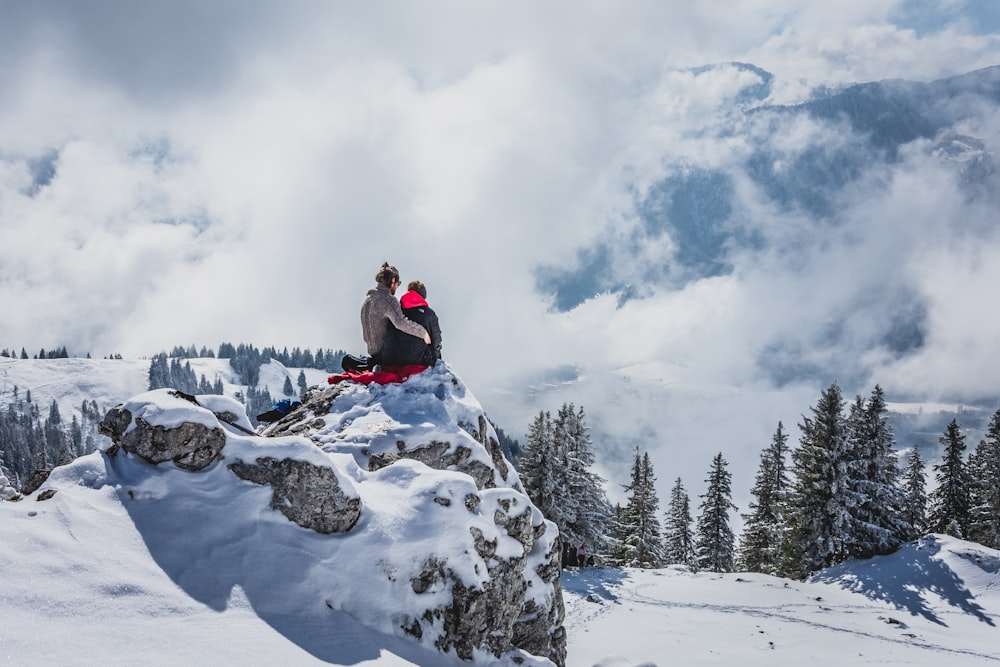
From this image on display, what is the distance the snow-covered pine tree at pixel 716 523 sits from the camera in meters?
45.1

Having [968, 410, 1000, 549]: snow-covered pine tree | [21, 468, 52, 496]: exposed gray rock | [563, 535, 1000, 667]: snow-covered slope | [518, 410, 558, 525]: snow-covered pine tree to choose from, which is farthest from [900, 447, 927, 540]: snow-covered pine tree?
[21, 468, 52, 496]: exposed gray rock

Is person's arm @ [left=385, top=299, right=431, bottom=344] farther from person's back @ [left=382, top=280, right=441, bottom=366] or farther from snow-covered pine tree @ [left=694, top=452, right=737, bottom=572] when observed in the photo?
snow-covered pine tree @ [left=694, top=452, right=737, bottom=572]

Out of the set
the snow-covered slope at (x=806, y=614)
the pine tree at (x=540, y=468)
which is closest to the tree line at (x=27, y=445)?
the pine tree at (x=540, y=468)

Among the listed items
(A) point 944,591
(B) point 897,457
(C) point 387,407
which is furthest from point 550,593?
(B) point 897,457

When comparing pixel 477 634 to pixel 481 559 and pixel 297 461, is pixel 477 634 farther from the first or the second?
pixel 297 461

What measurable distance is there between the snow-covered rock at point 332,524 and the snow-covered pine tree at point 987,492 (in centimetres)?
3787

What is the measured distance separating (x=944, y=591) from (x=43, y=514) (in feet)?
97.4

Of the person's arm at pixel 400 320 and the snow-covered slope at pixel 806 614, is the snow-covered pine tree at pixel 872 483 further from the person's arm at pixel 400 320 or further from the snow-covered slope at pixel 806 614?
the person's arm at pixel 400 320

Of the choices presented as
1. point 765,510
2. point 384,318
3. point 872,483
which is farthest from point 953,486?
point 384,318

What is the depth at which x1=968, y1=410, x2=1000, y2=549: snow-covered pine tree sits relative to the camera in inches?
1329

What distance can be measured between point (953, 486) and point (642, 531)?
21.3m

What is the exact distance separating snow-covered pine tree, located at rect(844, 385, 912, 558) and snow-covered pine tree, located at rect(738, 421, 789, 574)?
400 inches

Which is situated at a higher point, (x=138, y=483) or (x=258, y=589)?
(x=138, y=483)

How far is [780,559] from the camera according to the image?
1401 inches
